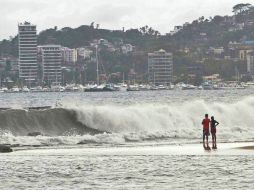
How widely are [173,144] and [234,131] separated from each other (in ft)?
33.6

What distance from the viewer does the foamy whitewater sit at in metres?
30.5

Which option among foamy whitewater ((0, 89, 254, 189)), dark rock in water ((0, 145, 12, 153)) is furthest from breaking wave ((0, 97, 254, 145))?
dark rock in water ((0, 145, 12, 153))

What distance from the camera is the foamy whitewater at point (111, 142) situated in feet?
99.9

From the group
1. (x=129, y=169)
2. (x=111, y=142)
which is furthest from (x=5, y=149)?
(x=129, y=169)

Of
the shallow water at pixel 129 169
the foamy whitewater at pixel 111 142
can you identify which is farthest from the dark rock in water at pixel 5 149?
the shallow water at pixel 129 169

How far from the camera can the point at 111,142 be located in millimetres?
46469

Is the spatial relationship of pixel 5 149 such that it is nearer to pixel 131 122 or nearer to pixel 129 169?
pixel 129 169

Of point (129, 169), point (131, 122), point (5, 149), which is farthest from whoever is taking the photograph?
point (131, 122)

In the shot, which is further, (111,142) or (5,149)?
(111,142)

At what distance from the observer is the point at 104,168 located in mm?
32969

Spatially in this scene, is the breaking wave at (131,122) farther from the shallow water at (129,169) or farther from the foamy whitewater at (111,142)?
the shallow water at (129,169)

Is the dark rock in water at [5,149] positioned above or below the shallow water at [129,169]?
above

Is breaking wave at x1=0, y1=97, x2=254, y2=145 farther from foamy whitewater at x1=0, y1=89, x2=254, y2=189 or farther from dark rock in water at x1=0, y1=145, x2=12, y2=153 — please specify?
dark rock in water at x1=0, y1=145, x2=12, y2=153

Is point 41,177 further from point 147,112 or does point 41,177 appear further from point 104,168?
point 147,112
